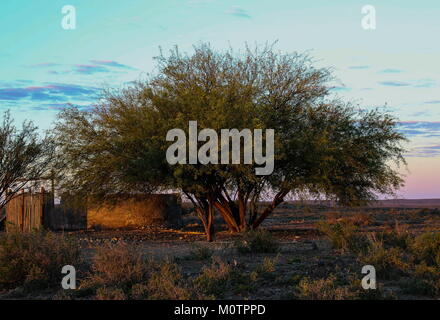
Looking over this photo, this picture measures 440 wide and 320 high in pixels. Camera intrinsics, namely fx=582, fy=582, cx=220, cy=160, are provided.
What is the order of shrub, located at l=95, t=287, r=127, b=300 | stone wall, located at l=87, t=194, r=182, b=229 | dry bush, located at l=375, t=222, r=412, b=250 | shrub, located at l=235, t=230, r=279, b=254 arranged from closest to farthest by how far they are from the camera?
shrub, located at l=95, t=287, r=127, b=300 → dry bush, located at l=375, t=222, r=412, b=250 → shrub, located at l=235, t=230, r=279, b=254 → stone wall, located at l=87, t=194, r=182, b=229

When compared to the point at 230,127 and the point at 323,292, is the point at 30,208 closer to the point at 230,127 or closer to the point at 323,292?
the point at 230,127

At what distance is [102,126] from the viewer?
25578 mm

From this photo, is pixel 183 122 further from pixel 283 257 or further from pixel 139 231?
pixel 139 231

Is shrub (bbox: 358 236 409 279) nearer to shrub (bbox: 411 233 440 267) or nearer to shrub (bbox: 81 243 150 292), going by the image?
shrub (bbox: 411 233 440 267)

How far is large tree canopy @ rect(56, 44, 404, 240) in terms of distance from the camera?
68.4 feet

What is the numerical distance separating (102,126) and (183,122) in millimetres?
6601

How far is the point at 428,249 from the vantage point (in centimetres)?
1380

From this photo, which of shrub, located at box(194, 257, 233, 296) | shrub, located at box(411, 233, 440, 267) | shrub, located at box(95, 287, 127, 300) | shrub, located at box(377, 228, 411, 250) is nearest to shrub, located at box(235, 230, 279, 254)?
shrub, located at box(377, 228, 411, 250)

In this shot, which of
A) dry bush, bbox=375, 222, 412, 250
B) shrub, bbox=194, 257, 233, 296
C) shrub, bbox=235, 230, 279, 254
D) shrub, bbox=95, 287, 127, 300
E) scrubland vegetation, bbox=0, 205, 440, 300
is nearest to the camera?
shrub, bbox=95, 287, 127, 300

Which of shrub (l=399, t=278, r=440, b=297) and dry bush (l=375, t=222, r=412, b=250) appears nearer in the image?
shrub (l=399, t=278, r=440, b=297)

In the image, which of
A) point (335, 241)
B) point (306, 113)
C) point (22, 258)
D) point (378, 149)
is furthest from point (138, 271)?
point (378, 149)
